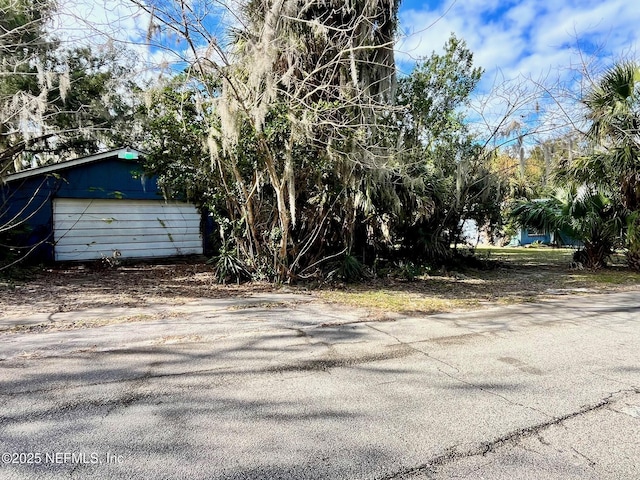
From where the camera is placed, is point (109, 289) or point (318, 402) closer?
point (318, 402)

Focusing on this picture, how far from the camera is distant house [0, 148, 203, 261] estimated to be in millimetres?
10055

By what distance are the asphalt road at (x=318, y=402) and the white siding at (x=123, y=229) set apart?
6.95 meters

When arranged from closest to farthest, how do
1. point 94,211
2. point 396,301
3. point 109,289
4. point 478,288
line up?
point 396,301
point 109,289
point 478,288
point 94,211

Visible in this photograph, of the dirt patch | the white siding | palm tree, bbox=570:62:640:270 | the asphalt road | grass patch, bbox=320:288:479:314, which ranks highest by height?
palm tree, bbox=570:62:640:270

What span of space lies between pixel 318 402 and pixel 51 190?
→ 10.7 m

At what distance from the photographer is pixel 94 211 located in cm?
1101

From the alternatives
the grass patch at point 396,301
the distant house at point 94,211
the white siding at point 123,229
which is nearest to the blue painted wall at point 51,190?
the distant house at point 94,211

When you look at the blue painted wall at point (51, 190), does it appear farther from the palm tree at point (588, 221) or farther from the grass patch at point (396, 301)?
the palm tree at point (588, 221)

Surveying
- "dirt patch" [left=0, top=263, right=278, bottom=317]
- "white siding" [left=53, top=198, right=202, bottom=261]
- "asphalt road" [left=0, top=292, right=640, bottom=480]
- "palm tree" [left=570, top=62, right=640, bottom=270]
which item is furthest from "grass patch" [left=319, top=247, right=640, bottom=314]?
"white siding" [left=53, top=198, right=202, bottom=261]

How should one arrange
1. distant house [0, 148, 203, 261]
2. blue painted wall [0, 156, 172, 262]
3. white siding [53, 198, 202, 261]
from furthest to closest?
white siding [53, 198, 202, 261] < distant house [0, 148, 203, 261] < blue painted wall [0, 156, 172, 262]

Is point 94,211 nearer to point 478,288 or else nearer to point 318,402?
point 478,288

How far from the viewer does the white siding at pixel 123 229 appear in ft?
34.8

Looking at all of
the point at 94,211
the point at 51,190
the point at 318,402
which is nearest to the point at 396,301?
the point at 318,402

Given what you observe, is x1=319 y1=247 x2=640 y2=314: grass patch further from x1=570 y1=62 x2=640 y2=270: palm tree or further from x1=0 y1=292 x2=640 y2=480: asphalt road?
x1=570 y1=62 x2=640 y2=270: palm tree
